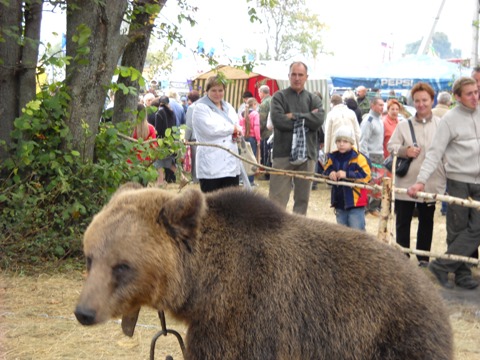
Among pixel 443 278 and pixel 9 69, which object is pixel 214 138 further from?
pixel 443 278

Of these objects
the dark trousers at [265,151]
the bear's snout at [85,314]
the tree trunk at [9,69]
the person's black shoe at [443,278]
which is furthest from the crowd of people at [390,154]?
the dark trousers at [265,151]

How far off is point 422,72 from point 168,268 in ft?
77.1

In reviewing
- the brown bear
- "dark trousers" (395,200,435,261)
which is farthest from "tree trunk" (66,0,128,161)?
the brown bear

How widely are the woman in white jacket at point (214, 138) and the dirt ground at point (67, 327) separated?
213 cm

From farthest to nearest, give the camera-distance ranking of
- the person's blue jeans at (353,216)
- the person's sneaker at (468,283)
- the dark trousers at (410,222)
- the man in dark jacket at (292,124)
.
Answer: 1. the man in dark jacket at (292,124)
2. the dark trousers at (410,222)
3. the person's blue jeans at (353,216)
4. the person's sneaker at (468,283)

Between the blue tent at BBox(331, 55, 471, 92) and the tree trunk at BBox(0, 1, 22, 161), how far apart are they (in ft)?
57.3

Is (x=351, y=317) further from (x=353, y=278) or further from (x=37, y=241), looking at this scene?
(x=37, y=241)

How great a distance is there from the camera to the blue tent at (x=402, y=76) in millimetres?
24250

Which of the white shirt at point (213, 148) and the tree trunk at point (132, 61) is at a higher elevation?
the tree trunk at point (132, 61)

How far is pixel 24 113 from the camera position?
7.75 meters

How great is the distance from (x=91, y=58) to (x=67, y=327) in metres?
3.26

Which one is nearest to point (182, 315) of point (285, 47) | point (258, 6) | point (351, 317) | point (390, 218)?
point (351, 317)

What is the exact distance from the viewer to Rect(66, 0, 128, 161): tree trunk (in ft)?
26.1

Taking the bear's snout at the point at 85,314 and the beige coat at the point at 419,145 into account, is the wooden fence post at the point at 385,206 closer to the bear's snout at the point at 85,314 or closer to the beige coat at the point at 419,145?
the beige coat at the point at 419,145
